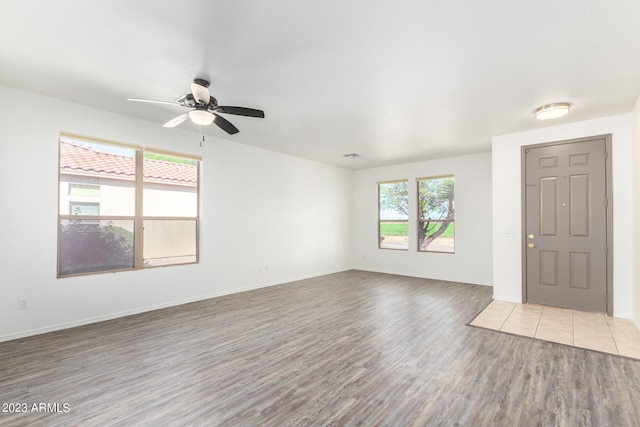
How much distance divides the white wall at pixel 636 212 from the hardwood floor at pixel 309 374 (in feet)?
4.74

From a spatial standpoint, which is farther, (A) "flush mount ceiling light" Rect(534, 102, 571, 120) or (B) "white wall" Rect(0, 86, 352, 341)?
(A) "flush mount ceiling light" Rect(534, 102, 571, 120)

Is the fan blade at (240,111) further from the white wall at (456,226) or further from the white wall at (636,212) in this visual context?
the white wall at (456,226)

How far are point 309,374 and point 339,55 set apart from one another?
9.11ft

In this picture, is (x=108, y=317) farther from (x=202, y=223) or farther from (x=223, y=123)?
(x=223, y=123)

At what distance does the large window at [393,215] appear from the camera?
7402 mm

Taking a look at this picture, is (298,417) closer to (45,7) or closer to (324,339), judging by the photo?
(324,339)

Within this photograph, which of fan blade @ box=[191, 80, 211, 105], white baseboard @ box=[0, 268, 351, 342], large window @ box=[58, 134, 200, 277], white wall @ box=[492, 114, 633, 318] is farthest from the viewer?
white wall @ box=[492, 114, 633, 318]

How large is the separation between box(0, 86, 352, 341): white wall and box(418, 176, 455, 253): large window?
6.78ft

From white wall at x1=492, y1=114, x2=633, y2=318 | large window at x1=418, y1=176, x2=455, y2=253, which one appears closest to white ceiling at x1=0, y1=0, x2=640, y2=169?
white wall at x1=492, y1=114, x2=633, y2=318

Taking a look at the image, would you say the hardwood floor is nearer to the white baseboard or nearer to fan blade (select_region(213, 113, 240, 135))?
Answer: the white baseboard

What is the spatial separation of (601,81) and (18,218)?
21.3ft

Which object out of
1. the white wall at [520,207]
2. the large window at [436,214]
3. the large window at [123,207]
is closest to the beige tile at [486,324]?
the white wall at [520,207]

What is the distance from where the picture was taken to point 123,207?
4301mm

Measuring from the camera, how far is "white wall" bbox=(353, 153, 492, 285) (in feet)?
20.5
